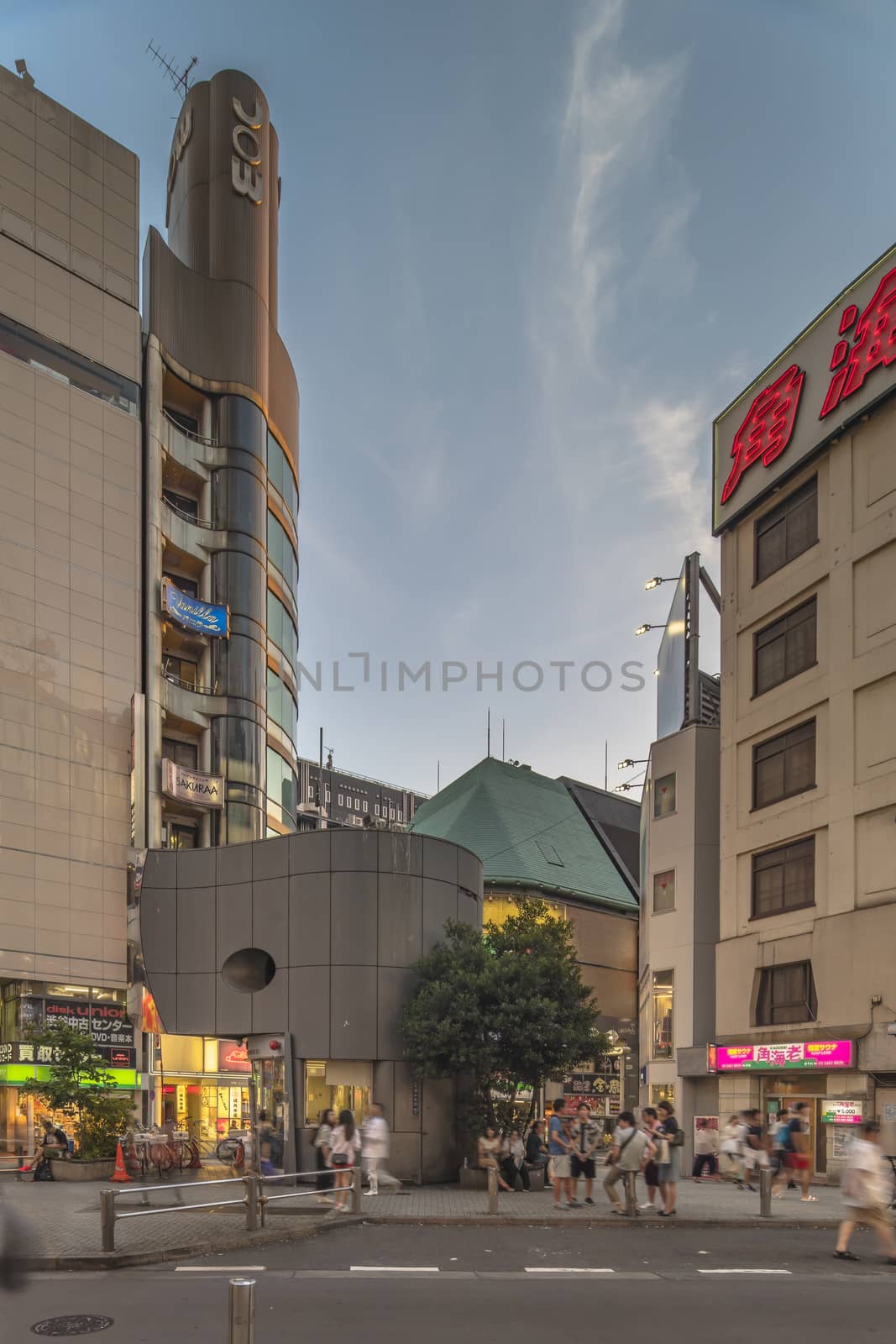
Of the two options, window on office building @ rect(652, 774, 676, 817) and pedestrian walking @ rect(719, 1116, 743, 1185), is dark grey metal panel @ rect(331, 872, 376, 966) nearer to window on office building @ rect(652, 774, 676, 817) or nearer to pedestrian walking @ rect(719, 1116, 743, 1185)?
pedestrian walking @ rect(719, 1116, 743, 1185)

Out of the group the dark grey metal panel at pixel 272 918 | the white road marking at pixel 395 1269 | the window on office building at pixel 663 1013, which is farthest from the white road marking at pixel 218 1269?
the window on office building at pixel 663 1013

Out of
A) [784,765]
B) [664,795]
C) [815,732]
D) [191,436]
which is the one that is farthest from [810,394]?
[191,436]

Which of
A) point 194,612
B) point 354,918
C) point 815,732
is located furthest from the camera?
point 194,612

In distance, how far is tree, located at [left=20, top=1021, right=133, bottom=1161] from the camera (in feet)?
89.3

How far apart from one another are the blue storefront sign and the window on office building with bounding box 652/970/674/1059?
63.9ft

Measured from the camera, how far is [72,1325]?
10789mm

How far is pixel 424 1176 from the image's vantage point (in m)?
24.9

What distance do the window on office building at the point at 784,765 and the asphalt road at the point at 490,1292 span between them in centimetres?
1747

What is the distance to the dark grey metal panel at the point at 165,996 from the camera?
89.7ft

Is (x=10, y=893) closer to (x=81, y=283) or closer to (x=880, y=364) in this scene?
(x=81, y=283)

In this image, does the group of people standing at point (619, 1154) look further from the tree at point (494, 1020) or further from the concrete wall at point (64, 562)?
the concrete wall at point (64, 562)

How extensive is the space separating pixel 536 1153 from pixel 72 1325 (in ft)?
50.0

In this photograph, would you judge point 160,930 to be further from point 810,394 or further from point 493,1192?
point 810,394

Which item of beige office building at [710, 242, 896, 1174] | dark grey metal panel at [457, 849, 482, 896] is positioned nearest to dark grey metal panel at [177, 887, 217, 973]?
dark grey metal panel at [457, 849, 482, 896]
